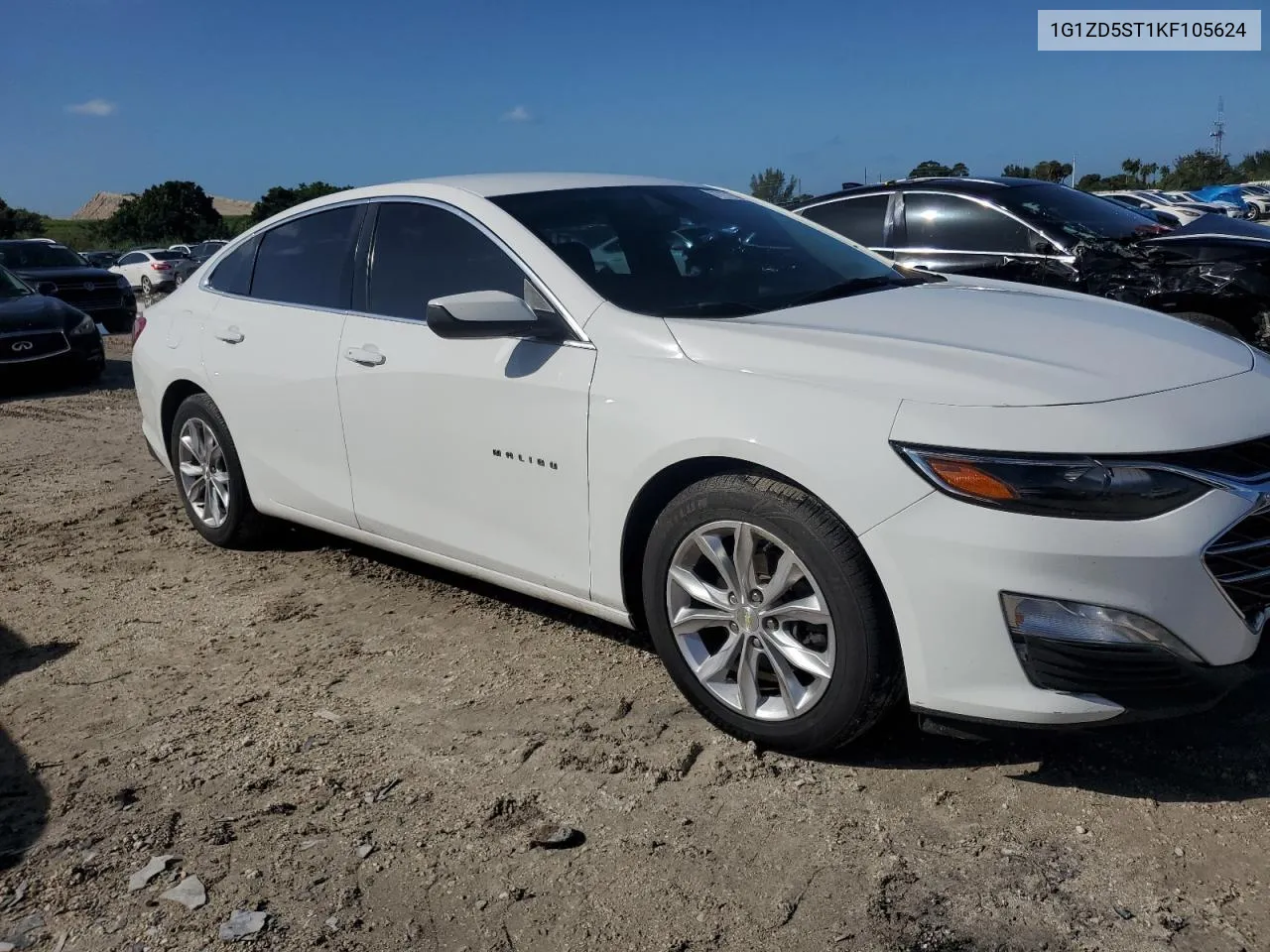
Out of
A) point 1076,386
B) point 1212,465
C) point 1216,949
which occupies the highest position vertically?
point 1076,386

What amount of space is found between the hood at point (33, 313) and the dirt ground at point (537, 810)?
796cm

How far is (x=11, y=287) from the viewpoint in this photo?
12008mm

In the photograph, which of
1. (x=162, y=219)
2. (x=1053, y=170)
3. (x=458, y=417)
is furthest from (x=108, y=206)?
(x=458, y=417)

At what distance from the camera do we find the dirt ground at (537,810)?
254 cm

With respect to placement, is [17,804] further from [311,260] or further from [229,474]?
[311,260]

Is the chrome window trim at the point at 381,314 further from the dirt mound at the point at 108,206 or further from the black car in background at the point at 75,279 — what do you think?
the dirt mound at the point at 108,206

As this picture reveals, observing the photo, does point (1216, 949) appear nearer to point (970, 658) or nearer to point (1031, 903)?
point (1031, 903)

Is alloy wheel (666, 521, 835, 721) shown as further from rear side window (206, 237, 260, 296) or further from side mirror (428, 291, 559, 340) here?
rear side window (206, 237, 260, 296)

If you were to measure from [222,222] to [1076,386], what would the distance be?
83.9m

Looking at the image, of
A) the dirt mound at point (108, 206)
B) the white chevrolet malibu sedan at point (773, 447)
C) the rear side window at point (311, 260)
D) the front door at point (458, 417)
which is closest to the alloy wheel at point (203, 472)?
the white chevrolet malibu sedan at point (773, 447)

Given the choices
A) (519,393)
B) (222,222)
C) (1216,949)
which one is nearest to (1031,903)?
(1216,949)

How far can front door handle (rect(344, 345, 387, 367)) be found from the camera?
4.17 meters

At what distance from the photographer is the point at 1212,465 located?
106 inches

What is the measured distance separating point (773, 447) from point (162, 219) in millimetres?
75331
